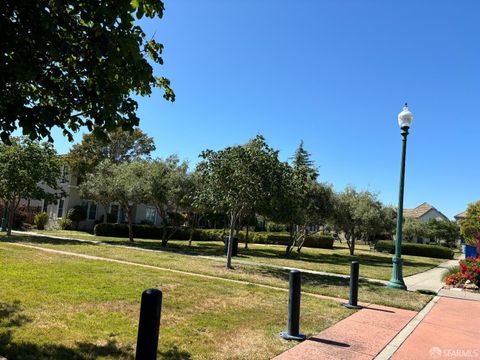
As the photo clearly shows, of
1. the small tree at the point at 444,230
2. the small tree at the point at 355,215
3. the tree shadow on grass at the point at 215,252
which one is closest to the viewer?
the tree shadow on grass at the point at 215,252

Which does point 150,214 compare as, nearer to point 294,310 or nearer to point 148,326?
point 294,310

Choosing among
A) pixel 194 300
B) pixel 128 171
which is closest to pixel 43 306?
pixel 194 300

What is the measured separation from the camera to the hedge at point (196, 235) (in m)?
30.0

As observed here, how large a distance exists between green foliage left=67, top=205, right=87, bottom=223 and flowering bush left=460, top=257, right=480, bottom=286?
26.6 metres

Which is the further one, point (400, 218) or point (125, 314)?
point (400, 218)

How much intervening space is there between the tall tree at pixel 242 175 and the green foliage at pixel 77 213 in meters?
20.8

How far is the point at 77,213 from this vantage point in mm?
32625

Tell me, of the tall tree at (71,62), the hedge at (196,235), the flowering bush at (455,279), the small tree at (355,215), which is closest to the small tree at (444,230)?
the hedge at (196,235)

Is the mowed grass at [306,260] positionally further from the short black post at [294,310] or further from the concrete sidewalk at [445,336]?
the short black post at [294,310]

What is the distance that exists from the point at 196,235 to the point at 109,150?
16.8 meters

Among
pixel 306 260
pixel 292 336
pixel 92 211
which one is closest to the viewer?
pixel 292 336

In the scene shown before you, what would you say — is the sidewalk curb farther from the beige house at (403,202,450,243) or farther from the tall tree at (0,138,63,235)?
the beige house at (403,202,450,243)

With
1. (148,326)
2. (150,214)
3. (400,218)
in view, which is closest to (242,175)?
(400,218)

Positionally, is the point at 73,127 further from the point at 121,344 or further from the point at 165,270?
the point at 165,270
